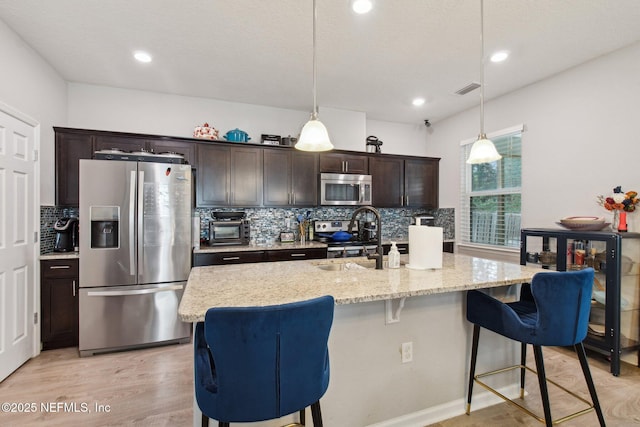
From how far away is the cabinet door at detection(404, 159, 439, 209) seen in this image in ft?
15.9

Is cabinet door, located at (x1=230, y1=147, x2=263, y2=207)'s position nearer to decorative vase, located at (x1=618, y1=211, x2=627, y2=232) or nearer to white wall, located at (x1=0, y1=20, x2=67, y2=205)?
white wall, located at (x1=0, y1=20, x2=67, y2=205)

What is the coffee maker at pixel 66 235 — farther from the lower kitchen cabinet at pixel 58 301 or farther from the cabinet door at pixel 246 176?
the cabinet door at pixel 246 176

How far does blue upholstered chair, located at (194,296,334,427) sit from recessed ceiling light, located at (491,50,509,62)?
2963mm

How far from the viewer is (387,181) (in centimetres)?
469

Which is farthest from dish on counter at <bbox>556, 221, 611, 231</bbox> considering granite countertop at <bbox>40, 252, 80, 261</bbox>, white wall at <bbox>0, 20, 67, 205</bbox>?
white wall at <bbox>0, 20, 67, 205</bbox>

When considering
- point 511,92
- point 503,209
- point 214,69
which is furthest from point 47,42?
point 503,209

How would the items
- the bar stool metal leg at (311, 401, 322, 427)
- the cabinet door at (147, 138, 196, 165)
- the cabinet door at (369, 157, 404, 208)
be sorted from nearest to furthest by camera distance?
the bar stool metal leg at (311, 401, 322, 427)
the cabinet door at (147, 138, 196, 165)
the cabinet door at (369, 157, 404, 208)

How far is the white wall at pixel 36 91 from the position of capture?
2.50 m

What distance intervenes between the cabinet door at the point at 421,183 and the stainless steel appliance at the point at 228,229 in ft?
8.15

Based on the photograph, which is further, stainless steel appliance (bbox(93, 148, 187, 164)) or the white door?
stainless steel appliance (bbox(93, 148, 187, 164))

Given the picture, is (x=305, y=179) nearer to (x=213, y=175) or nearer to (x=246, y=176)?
(x=246, y=176)

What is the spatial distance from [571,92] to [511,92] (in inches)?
27.3

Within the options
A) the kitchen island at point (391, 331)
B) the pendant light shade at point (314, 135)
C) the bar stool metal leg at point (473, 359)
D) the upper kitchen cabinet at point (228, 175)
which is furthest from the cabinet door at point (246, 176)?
the bar stool metal leg at point (473, 359)

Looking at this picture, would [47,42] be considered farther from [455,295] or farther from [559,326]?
[559,326]
